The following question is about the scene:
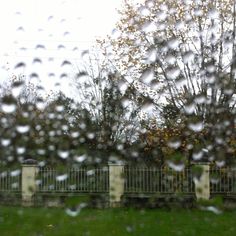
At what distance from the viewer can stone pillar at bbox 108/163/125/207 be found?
234 inches

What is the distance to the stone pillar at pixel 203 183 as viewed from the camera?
4.60m

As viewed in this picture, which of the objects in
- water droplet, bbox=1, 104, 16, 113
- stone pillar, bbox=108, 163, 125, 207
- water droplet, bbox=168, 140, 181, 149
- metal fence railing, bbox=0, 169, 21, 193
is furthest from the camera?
metal fence railing, bbox=0, 169, 21, 193

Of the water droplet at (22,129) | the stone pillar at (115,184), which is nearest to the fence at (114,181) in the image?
the stone pillar at (115,184)

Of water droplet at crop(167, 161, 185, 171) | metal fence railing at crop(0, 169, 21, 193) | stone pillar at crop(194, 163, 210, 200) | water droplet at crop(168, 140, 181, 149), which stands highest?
water droplet at crop(168, 140, 181, 149)

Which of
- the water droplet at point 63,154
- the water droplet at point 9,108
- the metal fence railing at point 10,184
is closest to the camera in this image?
the water droplet at point 63,154

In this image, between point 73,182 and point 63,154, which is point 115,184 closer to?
point 73,182

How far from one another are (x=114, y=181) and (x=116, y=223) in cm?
83

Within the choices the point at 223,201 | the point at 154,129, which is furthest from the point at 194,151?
the point at 154,129

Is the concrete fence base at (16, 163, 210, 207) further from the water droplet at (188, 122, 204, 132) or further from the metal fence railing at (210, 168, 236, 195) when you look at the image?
the water droplet at (188, 122, 204, 132)

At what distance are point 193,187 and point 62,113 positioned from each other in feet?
5.53

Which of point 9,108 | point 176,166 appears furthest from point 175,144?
point 9,108

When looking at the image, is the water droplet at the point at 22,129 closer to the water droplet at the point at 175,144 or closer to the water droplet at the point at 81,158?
the water droplet at the point at 81,158

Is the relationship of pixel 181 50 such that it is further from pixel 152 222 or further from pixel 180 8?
pixel 152 222

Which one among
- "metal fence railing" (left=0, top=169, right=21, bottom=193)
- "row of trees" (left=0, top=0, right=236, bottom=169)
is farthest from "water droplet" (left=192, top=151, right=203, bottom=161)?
"metal fence railing" (left=0, top=169, right=21, bottom=193)
